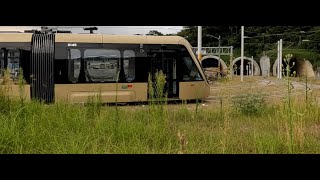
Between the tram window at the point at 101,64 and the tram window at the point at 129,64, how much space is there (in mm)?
319

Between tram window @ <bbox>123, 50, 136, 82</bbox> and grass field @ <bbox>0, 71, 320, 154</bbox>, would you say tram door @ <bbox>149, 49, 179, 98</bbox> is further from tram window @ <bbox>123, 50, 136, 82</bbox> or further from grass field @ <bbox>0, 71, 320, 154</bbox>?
grass field @ <bbox>0, 71, 320, 154</bbox>

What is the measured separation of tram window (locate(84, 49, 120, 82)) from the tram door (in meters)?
1.46

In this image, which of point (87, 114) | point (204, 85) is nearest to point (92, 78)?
point (204, 85)

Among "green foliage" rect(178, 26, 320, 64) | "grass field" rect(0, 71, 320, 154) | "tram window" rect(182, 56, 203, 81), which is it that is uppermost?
"green foliage" rect(178, 26, 320, 64)

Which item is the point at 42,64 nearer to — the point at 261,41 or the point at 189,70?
the point at 189,70

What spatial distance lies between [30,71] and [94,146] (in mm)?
9057

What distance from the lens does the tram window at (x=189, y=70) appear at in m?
14.1

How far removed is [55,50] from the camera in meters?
13.0

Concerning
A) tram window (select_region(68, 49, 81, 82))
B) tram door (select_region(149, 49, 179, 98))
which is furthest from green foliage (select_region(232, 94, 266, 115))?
tram window (select_region(68, 49, 81, 82))

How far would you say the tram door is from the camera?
13820 millimetres

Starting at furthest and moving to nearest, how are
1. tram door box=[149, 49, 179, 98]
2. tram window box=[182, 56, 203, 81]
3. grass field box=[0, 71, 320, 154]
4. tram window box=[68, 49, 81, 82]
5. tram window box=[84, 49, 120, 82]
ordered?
tram window box=[182, 56, 203, 81]
tram door box=[149, 49, 179, 98]
tram window box=[84, 49, 120, 82]
tram window box=[68, 49, 81, 82]
grass field box=[0, 71, 320, 154]

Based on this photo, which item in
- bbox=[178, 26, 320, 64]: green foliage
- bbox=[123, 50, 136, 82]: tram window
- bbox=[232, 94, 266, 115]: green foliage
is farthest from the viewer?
bbox=[178, 26, 320, 64]: green foliage

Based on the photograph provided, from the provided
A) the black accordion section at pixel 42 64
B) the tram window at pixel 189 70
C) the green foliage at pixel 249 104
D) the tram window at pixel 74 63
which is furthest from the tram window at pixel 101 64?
the green foliage at pixel 249 104
